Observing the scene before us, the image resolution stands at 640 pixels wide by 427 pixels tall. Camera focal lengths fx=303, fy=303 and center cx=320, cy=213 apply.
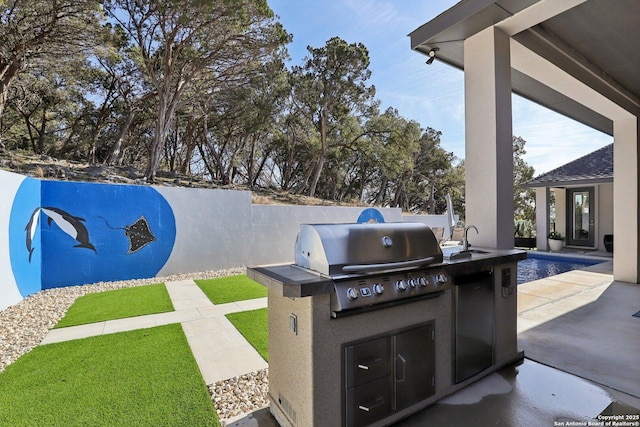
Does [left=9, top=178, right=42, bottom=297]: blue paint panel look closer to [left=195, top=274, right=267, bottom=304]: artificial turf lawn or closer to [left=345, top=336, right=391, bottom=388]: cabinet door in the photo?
[left=195, top=274, right=267, bottom=304]: artificial turf lawn

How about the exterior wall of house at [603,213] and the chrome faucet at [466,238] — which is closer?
the chrome faucet at [466,238]

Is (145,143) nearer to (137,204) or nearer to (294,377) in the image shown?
(137,204)

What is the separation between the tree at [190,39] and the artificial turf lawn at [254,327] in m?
9.98

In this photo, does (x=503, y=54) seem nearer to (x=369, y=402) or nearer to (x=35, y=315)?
(x=369, y=402)

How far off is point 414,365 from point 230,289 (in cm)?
483

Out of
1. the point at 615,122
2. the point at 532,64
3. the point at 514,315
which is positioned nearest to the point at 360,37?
the point at 615,122

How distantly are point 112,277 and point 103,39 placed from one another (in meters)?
8.06

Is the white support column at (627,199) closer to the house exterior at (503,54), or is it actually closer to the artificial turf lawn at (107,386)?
the house exterior at (503,54)

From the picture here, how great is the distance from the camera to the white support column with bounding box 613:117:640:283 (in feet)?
19.1

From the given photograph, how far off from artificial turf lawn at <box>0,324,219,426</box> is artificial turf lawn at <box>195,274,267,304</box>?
1891mm

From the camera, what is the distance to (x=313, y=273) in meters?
1.86

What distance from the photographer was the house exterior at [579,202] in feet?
35.5

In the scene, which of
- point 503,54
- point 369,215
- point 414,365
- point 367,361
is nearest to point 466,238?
point 414,365

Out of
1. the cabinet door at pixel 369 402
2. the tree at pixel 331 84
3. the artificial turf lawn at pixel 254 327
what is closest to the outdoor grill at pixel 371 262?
the cabinet door at pixel 369 402
